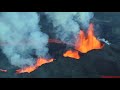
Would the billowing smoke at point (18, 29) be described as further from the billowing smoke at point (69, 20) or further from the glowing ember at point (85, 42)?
the glowing ember at point (85, 42)

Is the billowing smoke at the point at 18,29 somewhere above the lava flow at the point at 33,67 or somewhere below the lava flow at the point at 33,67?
above

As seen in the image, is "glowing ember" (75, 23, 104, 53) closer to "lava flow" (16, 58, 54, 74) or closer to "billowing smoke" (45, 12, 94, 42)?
"billowing smoke" (45, 12, 94, 42)

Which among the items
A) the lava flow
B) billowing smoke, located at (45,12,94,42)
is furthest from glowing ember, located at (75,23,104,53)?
the lava flow

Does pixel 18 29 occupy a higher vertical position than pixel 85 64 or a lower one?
higher

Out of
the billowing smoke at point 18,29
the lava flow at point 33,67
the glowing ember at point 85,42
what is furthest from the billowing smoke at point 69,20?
the lava flow at point 33,67

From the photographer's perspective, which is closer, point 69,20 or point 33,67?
point 33,67

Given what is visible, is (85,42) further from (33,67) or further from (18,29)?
(18,29)

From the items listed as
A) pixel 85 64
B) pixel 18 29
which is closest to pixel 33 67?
pixel 18 29

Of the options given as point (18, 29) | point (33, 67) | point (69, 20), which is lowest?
point (33, 67)
